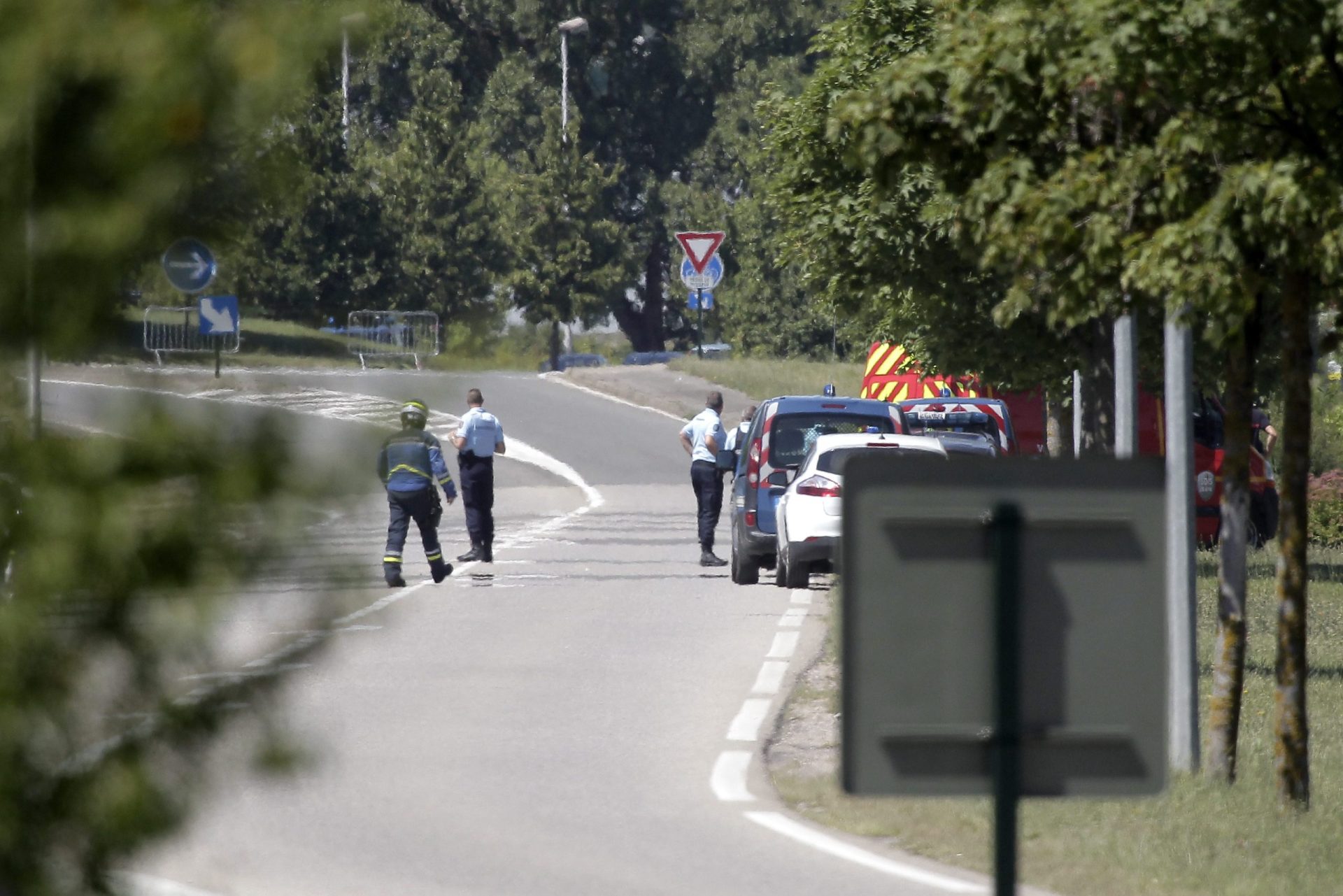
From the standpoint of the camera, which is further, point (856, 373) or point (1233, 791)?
point (856, 373)

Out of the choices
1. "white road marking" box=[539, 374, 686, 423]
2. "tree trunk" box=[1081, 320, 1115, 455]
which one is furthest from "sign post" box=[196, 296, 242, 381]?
"white road marking" box=[539, 374, 686, 423]

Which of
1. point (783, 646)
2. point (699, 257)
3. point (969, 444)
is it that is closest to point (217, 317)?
point (783, 646)

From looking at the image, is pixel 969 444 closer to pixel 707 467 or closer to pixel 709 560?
pixel 707 467

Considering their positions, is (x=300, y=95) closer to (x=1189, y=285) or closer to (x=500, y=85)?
(x=1189, y=285)

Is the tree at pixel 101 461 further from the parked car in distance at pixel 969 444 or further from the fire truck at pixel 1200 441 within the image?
the fire truck at pixel 1200 441

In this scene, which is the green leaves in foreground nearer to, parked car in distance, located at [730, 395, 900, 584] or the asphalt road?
the asphalt road

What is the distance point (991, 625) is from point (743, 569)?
1629 centimetres

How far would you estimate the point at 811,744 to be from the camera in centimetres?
1028

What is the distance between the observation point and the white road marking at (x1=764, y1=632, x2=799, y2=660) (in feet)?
45.3

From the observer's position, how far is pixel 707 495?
21.3 m

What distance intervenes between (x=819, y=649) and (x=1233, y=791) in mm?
5993

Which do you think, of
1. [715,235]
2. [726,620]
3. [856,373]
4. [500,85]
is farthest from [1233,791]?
[500,85]

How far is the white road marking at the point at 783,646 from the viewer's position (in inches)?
544

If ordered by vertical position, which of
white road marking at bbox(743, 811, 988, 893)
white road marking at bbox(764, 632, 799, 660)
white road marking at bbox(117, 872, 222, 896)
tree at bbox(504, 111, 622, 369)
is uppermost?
tree at bbox(504, 111, 622, 369)
